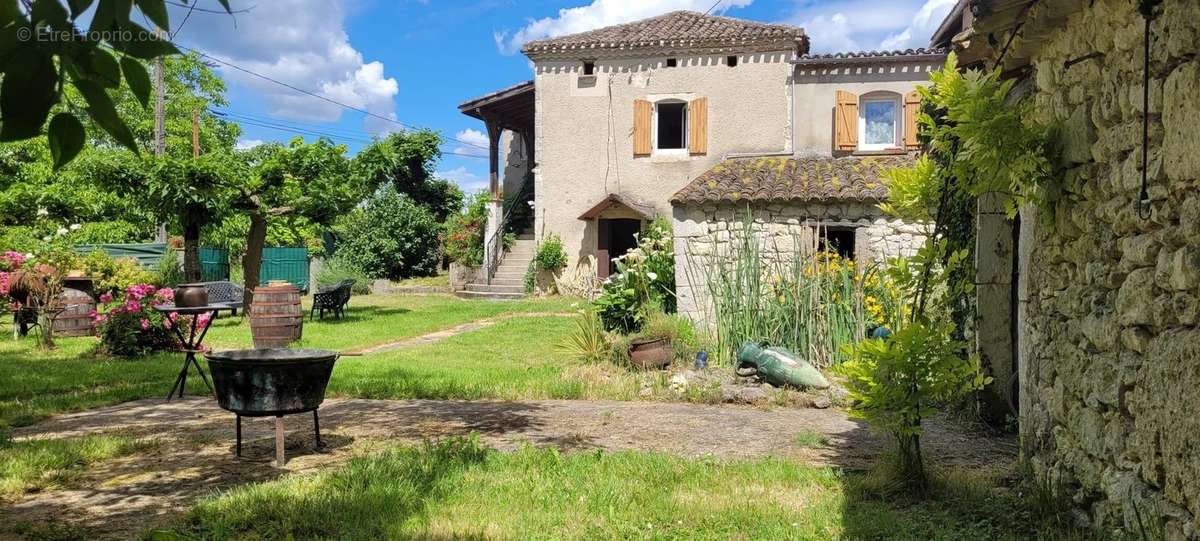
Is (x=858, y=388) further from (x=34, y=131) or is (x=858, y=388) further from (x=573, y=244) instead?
(x=573, y=244)

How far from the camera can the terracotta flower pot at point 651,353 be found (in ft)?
27.8

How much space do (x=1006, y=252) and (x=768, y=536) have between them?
326 centimetres

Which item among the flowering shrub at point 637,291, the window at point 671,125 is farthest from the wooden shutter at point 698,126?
the flowering shrub at point 637,291

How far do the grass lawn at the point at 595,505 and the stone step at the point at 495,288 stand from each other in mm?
15149

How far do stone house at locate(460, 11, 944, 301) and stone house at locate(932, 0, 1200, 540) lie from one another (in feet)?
40.2

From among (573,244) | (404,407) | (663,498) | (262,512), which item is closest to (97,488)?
(262,512)

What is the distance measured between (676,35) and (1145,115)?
55.1 feet

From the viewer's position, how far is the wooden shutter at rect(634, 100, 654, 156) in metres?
18.7

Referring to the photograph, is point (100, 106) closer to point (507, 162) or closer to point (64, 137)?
point (64, 137)

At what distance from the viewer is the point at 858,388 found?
13.9ft

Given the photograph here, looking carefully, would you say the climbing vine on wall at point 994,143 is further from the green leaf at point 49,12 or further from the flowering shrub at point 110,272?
the flowering shrub at point 110,272

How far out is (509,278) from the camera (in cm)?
2056

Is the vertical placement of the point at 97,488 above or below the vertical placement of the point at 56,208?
below

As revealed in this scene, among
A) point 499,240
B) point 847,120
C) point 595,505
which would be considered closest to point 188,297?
point 595,505
